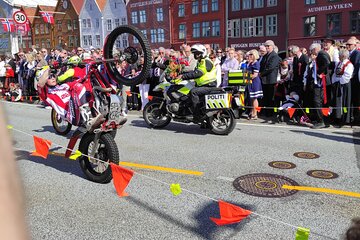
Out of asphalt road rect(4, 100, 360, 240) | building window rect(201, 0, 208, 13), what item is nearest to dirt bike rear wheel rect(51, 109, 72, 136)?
asphalt road rect(4, 100, 360, 240)

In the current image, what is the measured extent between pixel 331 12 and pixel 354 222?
4110cm

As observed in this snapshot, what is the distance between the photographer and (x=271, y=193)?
4.91 metres

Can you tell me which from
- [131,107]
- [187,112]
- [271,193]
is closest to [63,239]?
[271,193]

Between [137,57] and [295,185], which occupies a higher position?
[137,57]

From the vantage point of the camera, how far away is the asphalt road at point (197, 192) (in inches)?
158

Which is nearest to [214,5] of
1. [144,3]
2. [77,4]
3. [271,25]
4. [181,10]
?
[181,10]

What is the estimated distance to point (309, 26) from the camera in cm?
4003

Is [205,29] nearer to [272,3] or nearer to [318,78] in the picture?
[272,3]

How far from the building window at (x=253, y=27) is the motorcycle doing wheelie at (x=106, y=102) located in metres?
41.1

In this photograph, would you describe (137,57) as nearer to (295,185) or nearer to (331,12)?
(295,185)

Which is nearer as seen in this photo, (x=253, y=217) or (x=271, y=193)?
(x=253, y=217)

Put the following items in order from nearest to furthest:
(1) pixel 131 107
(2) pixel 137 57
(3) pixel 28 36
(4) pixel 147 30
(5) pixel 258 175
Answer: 1. (5) pixel 258 175
2. (2) pixel 137 57
3. (1) pixel 131 107
4. (4) pixel 147 30
5. (3) pixel 28 36

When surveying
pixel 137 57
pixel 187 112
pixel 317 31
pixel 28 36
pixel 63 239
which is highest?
pixel 28 36

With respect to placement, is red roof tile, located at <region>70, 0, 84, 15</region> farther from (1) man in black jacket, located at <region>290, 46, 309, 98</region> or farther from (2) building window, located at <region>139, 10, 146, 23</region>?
(1) man in black jacket, located at <region>290, 46, 309, 98</region>
